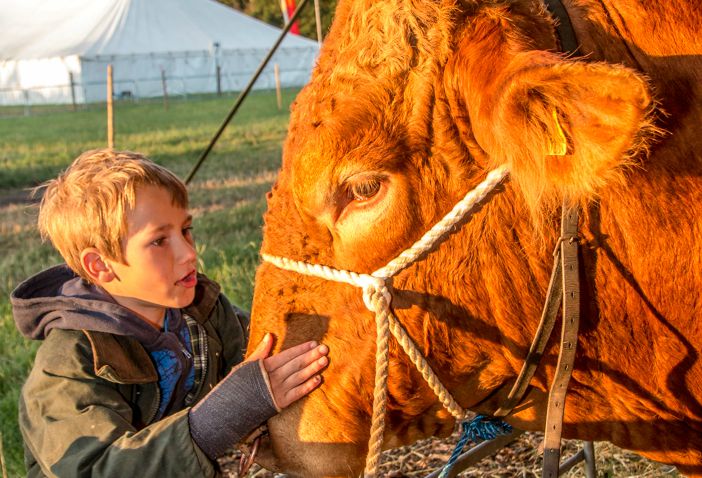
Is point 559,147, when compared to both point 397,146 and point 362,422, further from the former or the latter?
point 362,422

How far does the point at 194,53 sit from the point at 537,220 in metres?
48.8

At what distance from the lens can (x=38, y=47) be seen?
4803cm

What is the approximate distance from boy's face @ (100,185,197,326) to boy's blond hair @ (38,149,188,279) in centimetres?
3

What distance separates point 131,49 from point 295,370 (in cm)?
5033

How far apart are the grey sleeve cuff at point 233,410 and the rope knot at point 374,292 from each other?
1.15 feet

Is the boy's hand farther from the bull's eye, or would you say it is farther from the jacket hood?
the jacket hood

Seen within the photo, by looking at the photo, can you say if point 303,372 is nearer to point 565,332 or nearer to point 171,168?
point 565,332

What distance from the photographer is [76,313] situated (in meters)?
2.62

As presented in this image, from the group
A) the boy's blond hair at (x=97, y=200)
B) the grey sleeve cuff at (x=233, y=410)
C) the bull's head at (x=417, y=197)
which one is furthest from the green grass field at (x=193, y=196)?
the bull's head at (x=417, y=197)

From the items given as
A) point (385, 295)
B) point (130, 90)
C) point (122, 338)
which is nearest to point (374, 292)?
point (385, 295)

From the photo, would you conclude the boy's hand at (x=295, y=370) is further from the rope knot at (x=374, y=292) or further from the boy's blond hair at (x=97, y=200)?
the boy's blond hair at (x=97, y=200)

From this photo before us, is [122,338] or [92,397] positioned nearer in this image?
[92,397]

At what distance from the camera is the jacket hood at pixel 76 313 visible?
2.61 m

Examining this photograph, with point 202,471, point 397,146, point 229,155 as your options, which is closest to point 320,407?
point 202,471
